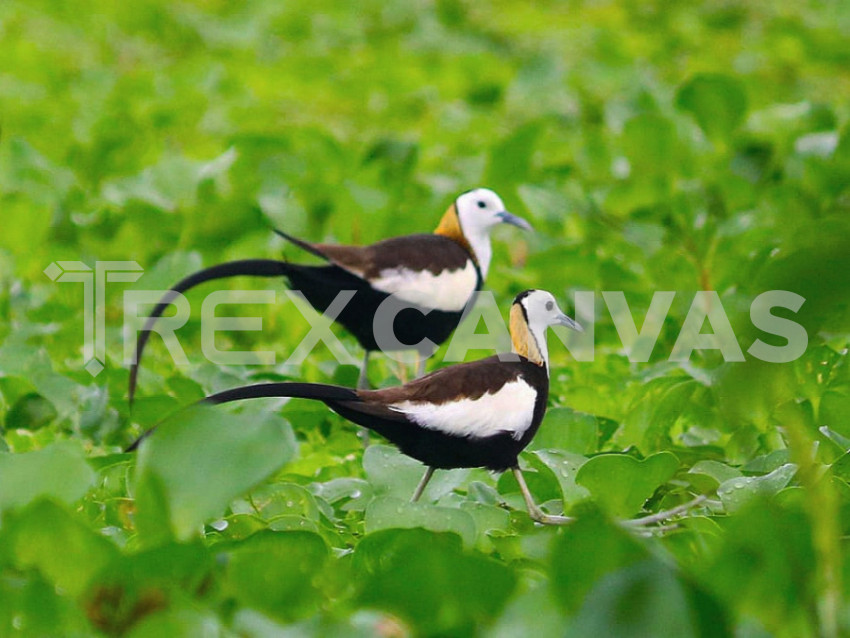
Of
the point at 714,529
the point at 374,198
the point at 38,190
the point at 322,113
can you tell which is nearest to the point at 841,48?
the point at 322,113

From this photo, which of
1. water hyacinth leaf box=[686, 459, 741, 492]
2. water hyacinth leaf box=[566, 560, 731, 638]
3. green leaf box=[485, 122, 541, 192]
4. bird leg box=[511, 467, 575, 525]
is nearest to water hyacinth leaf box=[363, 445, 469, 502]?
bird leg box=[511, 467, 575, 525]

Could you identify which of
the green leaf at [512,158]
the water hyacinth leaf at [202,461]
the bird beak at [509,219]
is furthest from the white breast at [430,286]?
the water hyacinth leaf at [202,461]

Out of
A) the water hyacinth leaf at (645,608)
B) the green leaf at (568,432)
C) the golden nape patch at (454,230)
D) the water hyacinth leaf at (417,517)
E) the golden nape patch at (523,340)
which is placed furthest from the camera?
the golden nape patch at (454,230)

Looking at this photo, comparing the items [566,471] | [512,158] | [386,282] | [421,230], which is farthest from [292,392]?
[512,158]

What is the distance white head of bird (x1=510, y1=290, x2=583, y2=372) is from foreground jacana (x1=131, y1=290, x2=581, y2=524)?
12cm

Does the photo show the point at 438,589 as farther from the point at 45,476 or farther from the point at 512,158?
the point at 512,158

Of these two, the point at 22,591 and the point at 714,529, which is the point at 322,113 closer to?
the point at 714,529

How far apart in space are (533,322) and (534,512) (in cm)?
41

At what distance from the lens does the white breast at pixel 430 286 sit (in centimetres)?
324

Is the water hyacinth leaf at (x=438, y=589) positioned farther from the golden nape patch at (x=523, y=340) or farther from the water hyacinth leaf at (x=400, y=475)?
the golden nape patch at (x=523, y=340)

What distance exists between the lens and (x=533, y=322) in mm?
2773

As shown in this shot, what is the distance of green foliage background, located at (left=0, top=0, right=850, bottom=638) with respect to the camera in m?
1.77

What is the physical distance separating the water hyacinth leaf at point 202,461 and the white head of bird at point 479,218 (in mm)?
1680

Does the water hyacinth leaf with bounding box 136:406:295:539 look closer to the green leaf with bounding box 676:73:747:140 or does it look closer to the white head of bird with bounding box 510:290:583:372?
the white head of bird with bounding box 510:290:583:372
